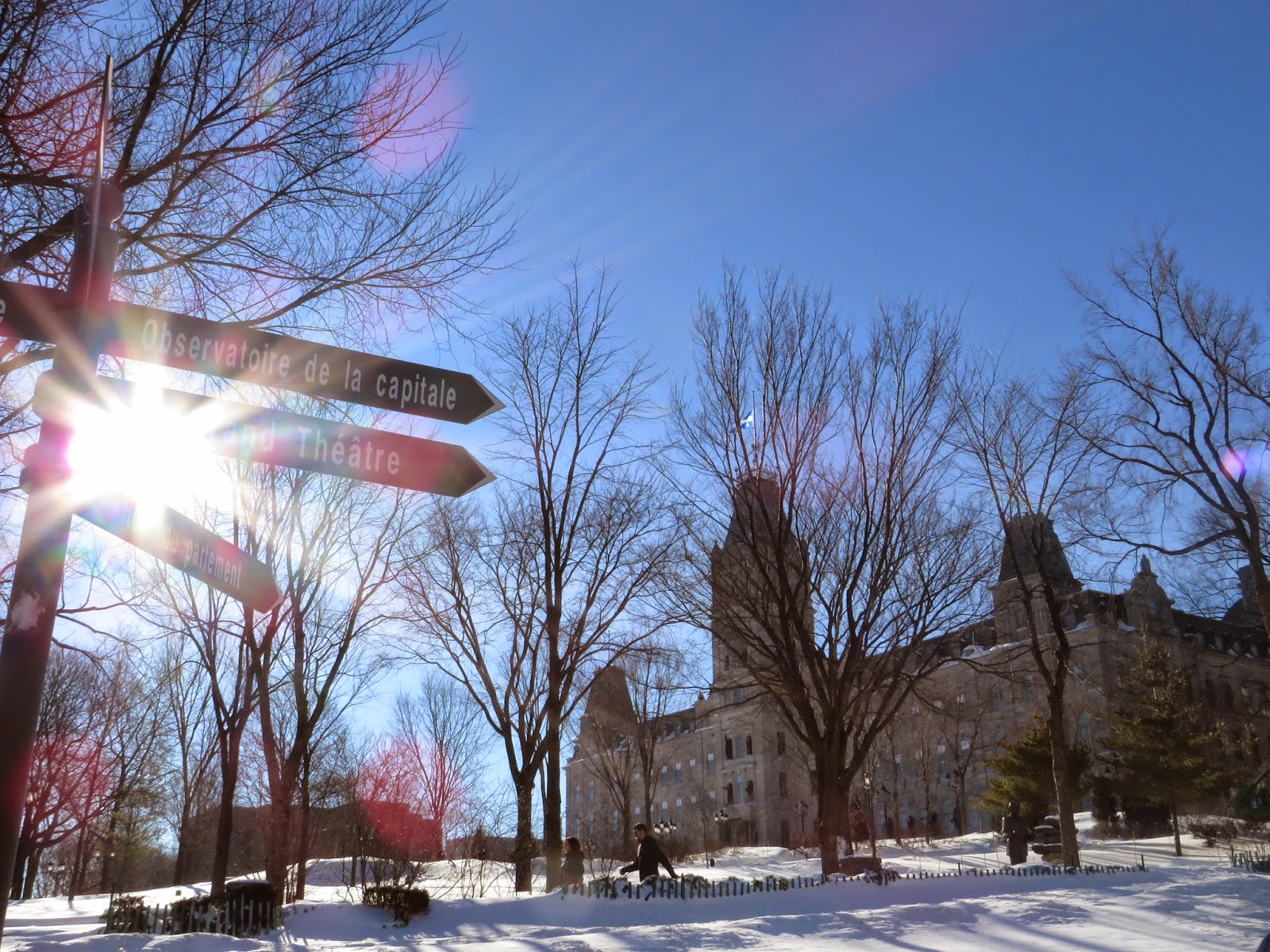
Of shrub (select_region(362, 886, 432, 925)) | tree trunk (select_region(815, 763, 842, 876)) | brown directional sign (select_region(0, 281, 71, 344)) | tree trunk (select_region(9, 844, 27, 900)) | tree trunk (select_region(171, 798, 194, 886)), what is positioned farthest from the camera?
tree trunk (select_region(171, 798, 194, 886))

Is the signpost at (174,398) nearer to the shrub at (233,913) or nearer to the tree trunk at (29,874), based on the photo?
the shrub at (233,913)

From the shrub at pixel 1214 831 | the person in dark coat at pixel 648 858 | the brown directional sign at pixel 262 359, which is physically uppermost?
the brown directional sign at pixel 262 359

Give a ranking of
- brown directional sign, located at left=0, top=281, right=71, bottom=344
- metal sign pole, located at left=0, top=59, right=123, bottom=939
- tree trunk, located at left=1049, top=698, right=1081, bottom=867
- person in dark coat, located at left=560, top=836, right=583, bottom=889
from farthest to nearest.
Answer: tree trunk, located at left=1049, top=698, right=1081, bottom=867 → person in dark coat, located at left=560, top=836, right=583, bottom=889 → brown directional sign, located at left=0, top=281, right=71, bottom=344 → metal sign pole, located at left=0, top=59, right=123, bottom=939

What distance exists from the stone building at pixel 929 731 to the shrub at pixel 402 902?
8403 millimetres

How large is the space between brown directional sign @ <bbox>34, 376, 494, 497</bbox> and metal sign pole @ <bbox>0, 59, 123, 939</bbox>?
12.8 inches

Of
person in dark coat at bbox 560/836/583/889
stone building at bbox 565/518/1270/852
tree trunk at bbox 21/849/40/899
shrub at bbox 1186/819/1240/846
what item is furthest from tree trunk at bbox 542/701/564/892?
tree trunk at bbox 21/849/40/899

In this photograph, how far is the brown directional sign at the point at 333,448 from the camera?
514cm

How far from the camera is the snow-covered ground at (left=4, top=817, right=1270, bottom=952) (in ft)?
33.3

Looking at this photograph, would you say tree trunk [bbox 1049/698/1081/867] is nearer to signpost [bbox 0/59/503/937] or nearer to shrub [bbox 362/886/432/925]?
shrub [bbox 362/886/432/925]

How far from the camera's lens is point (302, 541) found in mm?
19594

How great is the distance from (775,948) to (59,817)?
3854 centimetres

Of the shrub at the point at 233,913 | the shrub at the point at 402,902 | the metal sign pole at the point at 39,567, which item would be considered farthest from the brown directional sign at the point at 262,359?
the shrub at the point at 402,902

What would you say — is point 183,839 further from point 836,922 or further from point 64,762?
point 836,922

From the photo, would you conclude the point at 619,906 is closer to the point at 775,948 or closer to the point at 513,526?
the point at 775,948
